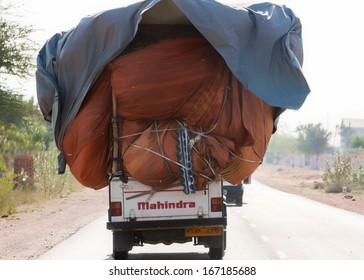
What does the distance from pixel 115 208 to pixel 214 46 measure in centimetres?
301

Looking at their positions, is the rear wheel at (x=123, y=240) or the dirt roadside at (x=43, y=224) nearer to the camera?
the rear wheel at (x=123, y=240)

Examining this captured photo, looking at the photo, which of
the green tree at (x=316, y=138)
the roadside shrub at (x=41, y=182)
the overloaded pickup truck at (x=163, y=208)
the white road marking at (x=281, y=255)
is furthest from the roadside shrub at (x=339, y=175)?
the green tree at (x=316, y=138)

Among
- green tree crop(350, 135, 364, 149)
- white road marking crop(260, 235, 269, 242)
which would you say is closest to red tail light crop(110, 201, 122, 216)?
white road marking crop(260, 235, 269, 242)

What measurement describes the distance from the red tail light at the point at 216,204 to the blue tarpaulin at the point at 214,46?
→ 6.68ft

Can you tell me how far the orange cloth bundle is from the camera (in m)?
10.8

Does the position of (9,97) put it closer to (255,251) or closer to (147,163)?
(255,251)

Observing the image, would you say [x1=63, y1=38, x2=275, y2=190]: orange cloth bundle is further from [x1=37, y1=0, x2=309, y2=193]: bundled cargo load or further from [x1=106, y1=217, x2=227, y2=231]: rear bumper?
[x1=106, y1=217, x2=227, y2=231]: rear bumper

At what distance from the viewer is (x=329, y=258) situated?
13461mm

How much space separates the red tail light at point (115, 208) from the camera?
11818 mm

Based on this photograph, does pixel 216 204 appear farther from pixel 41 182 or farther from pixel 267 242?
pixel 41 182

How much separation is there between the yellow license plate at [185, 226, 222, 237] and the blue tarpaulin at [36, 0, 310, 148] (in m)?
2.39

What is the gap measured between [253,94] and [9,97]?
1536 centimetres

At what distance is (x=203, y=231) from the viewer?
476 inches

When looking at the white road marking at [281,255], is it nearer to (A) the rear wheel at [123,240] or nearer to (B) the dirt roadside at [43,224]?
(A) the rear wheel at [123,240]
